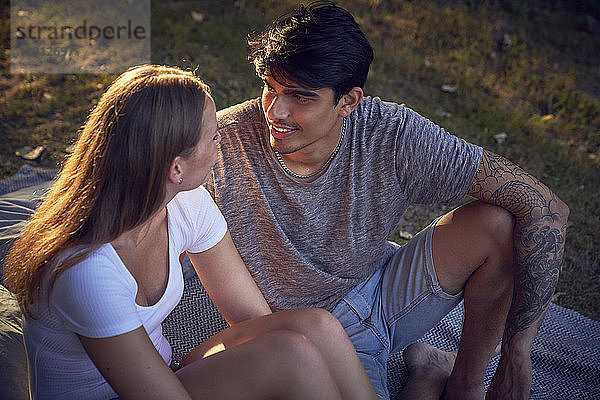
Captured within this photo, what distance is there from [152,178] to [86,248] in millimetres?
254

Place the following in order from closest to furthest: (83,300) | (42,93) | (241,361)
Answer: (83,300)
(241,361)
(42,93)

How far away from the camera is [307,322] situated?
187 centimetres

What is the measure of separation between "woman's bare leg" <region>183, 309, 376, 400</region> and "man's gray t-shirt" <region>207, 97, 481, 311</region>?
464 mm

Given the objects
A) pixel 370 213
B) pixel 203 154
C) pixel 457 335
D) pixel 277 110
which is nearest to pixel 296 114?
pixel 277 110

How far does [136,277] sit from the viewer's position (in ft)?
5.70

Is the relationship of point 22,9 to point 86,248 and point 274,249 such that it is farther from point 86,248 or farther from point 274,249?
point 86,248

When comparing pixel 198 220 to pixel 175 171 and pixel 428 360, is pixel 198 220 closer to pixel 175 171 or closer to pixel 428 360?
pixel 175 171

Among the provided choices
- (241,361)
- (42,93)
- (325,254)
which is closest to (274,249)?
(325,254)

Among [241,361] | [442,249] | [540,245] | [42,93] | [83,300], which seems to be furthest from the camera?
[42,93]

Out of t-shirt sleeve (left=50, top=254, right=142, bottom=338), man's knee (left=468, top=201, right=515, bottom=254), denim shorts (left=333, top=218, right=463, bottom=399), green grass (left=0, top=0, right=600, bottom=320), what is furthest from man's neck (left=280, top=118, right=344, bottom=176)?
green grass (left=0, top=0, right=600, bottom=320)

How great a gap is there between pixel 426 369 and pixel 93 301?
5.02 ft

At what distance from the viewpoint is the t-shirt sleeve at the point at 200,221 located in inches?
75.7

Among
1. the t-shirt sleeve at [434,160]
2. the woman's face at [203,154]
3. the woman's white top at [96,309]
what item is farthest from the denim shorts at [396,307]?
the woman's face at [203,154]

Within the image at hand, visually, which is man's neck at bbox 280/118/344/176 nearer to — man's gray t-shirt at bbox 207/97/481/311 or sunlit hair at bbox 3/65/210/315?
man's gray t-shirt at bbox 207/97/481/311
